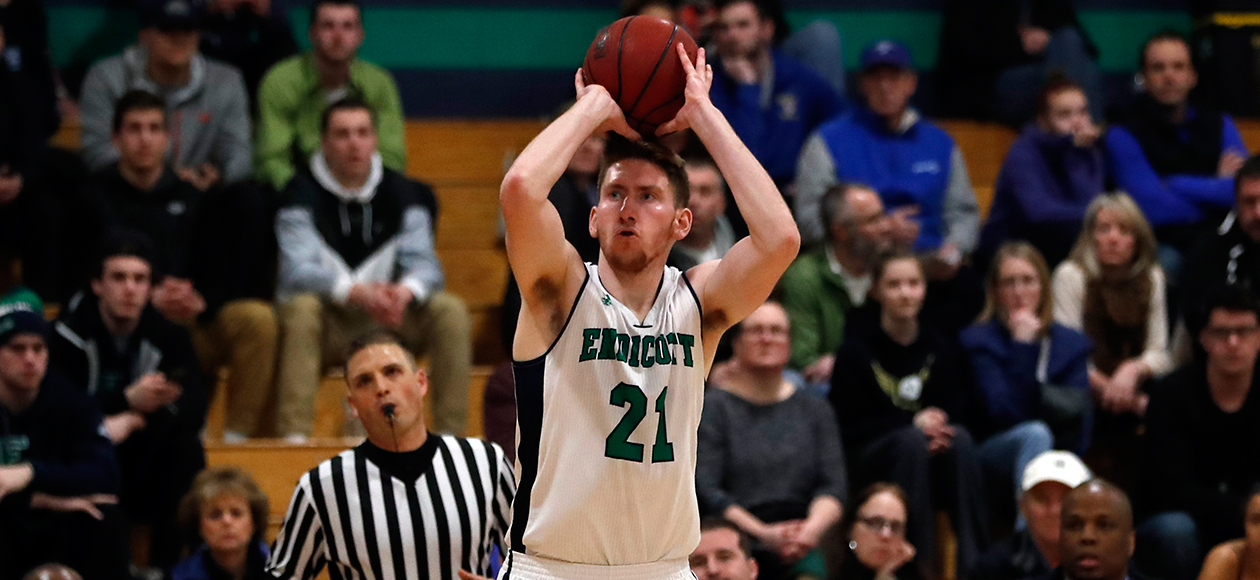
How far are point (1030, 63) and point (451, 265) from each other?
4.08 meters

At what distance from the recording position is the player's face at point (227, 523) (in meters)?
6.38

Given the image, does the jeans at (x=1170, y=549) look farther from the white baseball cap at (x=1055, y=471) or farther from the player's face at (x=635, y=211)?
the player's face at (x=635, y=211)

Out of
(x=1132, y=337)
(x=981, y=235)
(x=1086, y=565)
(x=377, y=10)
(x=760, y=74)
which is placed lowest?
(x=1086, y=565)

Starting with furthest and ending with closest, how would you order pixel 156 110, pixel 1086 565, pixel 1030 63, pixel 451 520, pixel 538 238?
pixel 1030 63 < pixel 156 110 < pixel 1086 565 < pixel 451 520 < pixel 538 238

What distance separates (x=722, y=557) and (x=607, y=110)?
102 inches

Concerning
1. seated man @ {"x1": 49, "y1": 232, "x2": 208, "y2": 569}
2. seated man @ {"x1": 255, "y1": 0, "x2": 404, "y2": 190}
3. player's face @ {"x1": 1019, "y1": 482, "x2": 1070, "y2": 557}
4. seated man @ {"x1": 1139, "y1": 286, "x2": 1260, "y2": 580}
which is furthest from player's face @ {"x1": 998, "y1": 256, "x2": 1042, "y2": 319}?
seated man @ {"x1": 49, "y1": 232, "x2": 208, "y2": 569}

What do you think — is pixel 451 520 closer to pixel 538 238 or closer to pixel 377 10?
pixel 538 238

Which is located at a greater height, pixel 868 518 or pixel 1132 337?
pixel 1132 337

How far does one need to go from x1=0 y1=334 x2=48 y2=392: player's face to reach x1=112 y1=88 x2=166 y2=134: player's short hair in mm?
1742

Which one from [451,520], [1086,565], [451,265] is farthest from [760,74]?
[451,520]

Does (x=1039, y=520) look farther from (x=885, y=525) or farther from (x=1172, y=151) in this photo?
(x=1172, y=151)

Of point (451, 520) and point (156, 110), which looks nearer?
point (451, 520)

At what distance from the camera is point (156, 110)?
806 centimetres

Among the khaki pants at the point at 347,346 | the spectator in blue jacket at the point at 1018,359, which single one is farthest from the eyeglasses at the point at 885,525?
the khaki pants at the point at 347,346
